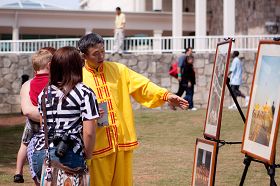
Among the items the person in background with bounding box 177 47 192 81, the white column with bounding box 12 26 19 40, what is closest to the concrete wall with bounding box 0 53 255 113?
the person in background with bounding box 177 47 192 81

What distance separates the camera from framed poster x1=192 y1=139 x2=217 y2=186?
703 centimetres

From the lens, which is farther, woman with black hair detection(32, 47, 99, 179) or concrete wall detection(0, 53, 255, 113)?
concrete wall detection(0, 53, 255, 113)

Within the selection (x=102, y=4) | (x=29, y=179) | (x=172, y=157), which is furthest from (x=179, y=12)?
(x=29, y=179)

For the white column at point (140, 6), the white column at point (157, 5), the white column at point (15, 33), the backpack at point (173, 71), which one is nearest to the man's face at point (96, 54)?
the backpack at point (173, 71)

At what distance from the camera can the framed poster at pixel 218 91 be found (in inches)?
280

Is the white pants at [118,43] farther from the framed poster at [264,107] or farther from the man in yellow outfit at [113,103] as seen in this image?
the framed poster at [264,107]

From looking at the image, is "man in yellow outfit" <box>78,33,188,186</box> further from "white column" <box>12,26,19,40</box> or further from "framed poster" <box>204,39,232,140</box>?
"white column" <box>12,26,19,40</box>

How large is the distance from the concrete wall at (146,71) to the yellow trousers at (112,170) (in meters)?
18.0

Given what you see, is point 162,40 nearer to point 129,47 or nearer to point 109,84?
point 129,47

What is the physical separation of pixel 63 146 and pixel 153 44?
68.7ft

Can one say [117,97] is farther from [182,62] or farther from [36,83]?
[182,62]

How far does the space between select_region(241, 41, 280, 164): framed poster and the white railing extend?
62.8 ft

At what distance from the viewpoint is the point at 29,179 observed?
10719 mm

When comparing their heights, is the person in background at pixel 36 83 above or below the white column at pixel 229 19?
below
